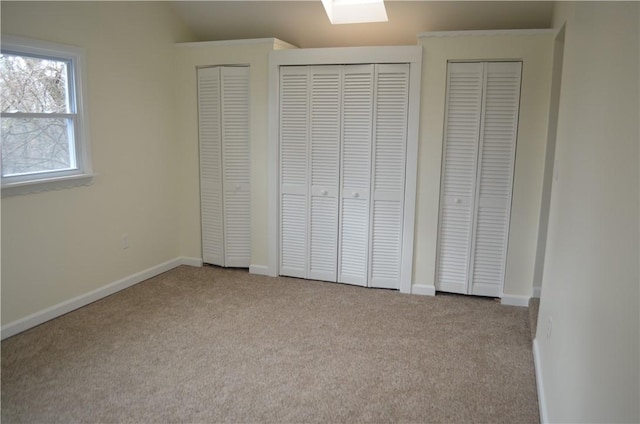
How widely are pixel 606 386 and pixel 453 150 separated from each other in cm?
273

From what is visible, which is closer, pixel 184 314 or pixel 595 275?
pixel 595 275

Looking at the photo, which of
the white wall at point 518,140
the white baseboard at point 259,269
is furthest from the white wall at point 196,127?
the white wall at point 518,140

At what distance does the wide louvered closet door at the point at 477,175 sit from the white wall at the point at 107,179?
2.54 m

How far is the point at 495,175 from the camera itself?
3.79 m

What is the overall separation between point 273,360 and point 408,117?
217 centimetres

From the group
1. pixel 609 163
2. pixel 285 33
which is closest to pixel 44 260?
pixel 285 33

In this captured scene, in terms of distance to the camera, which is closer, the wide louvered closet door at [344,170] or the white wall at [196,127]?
the wide louvered closet door at [344,170]

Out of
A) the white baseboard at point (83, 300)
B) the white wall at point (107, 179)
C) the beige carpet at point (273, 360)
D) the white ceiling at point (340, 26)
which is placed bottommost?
the beige carpet at point (273, 360)

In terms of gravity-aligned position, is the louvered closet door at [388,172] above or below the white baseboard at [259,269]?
Answer: above

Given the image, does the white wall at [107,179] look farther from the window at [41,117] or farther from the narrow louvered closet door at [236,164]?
the narrow louvered closet door at [236,164]

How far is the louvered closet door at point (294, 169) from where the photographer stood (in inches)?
163

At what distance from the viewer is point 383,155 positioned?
13.1 feet

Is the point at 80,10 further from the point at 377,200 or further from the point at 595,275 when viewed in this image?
the point at 595,275

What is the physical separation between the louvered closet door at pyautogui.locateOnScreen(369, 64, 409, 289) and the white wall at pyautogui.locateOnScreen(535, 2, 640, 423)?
147 centimetres
